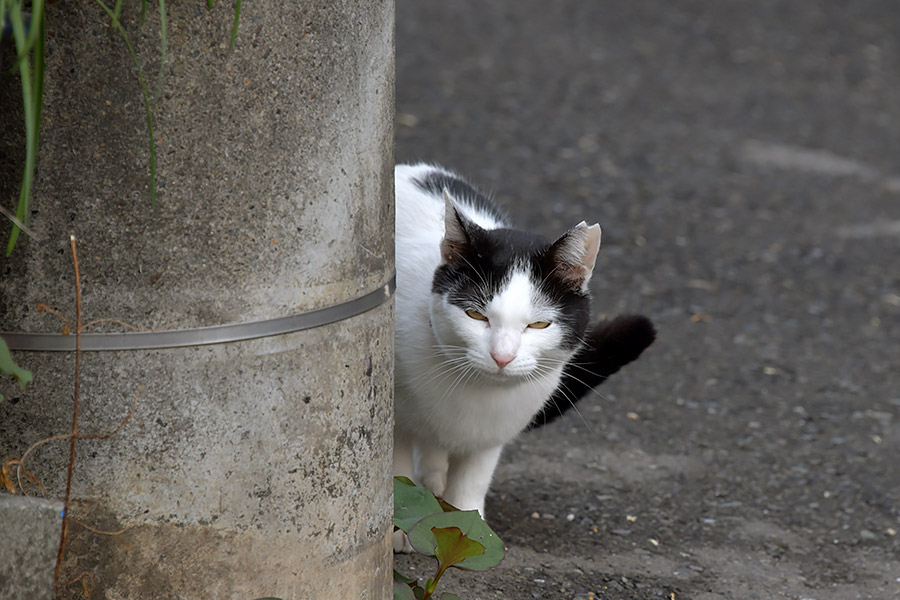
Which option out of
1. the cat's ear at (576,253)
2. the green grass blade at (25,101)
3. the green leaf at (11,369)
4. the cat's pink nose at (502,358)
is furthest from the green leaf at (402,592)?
the green grass blade at (25,101)

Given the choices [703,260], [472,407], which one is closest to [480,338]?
[472,407]

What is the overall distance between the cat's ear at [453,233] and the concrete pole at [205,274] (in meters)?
0.50

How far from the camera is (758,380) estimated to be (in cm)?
415

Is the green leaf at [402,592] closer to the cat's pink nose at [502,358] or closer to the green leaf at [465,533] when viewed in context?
the green leaf at [465,533]

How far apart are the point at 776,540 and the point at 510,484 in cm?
79

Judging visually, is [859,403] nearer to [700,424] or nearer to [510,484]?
[700,424]

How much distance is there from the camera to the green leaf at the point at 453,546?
84.2 inches

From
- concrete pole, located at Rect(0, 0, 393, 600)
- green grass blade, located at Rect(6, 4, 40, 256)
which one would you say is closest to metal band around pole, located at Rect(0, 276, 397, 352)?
concrete pole, located at Rect(0, 0, 393, 600)

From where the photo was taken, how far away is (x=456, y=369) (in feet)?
8.41

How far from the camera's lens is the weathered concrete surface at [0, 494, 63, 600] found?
1.67 m

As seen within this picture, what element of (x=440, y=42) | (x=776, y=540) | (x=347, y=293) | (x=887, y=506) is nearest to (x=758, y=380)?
(x=887, y=506)

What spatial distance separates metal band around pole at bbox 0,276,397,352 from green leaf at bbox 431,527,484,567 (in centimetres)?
54

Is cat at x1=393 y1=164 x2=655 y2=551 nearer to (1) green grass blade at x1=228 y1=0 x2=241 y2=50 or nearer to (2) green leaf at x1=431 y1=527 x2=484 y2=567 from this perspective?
A: (2) green leaf at x1=431 y1=527 x2=484 y2=567

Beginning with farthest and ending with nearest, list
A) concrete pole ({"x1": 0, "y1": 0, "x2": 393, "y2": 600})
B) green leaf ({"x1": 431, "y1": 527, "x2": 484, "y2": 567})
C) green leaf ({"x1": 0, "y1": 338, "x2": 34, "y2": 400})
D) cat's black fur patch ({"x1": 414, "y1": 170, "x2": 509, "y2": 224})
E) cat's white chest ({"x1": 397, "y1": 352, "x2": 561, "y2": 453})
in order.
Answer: cat's black fur patch ({"x1": 414, "y1": 170, "x2": 509, "y2": 224}) < cat's white chest ({"x1": 397, "y1": 352, "x2": 561, "y2": 453}) < green leaf ({"x1": 431, "y1": 527, "x2": 484, "y2": 567}) < concrete pole ({"x1": 0, "y1": 0, "x2": 393, "y2": 600}) < green leaf ({"x1": 0, "y1": 338, "x2": 34, "y2": 400})
